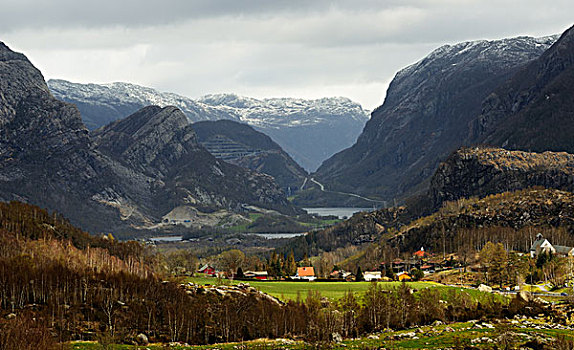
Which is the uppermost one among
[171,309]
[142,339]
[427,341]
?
[171,309]

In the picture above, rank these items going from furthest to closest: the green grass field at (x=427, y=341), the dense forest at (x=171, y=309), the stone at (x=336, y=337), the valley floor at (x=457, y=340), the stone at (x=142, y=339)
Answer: the dense forest at (x=171, y=309)
the stone at (x=336, y=337)
the stone at (x=142, y=339)
the green grass field at (x=427, y=341)
the valley floor at (x=457, y=340)

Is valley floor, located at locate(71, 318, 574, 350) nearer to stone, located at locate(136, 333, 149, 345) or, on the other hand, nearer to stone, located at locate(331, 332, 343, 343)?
stone, located at locate(331, 332, 343, 343)

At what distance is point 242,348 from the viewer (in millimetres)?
89438

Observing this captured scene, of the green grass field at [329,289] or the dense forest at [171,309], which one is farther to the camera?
the green grass field at [329,289]

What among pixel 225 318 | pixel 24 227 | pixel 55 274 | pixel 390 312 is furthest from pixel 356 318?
pixel 24 227

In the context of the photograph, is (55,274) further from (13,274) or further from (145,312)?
(145,312)

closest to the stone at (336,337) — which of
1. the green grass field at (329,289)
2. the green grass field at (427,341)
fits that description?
the green grass field at (427,341)

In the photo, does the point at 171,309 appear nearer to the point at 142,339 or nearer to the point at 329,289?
the point at 142,339

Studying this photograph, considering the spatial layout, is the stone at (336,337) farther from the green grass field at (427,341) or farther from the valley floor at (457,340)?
the valley floor at (457,340)

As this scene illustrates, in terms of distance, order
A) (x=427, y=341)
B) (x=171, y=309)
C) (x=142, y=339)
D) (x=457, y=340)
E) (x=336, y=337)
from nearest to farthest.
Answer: (x=457, y=340)
(x=427, y=341)
(x=142, y=339)
(x=336, y=337)
(x=171, y=309)

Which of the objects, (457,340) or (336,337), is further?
(336,337)

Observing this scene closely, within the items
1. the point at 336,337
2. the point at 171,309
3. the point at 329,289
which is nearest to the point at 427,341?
the point at 336,337

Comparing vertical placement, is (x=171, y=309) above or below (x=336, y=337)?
above

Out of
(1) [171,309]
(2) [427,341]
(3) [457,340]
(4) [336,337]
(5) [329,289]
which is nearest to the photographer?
(3) [457,340]
